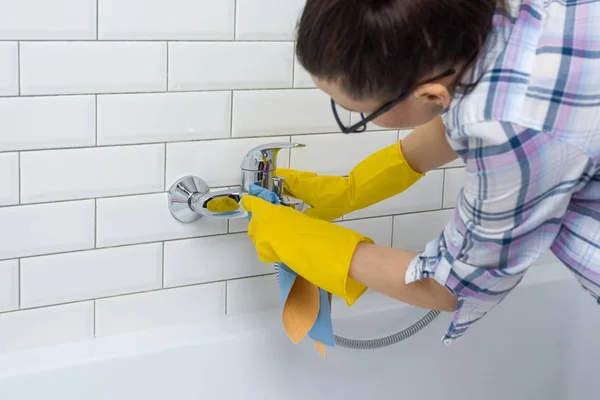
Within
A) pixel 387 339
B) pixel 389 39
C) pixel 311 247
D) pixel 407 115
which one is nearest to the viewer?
pixel 389 39

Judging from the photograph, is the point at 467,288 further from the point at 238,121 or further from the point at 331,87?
the point at 238,121

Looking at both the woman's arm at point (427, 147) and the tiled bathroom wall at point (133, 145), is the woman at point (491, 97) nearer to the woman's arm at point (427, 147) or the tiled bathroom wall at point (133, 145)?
the woman's arm at point (427, 147)

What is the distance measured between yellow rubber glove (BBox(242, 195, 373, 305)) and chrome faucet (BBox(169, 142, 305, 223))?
0.37 feet

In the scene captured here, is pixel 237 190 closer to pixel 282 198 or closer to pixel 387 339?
pixel 282 198

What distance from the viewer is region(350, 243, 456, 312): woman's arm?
1.06 meters

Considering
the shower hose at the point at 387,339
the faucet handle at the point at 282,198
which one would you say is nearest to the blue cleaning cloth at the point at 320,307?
the faucet handle at the point at 282,198

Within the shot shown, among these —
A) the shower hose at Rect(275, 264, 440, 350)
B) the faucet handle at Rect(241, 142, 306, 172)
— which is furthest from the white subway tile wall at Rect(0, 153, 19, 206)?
the shower hose at Rect(275, 264, 440, 350)

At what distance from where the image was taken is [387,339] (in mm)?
1507

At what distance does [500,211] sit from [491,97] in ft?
0.42

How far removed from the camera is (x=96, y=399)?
4.33 ft

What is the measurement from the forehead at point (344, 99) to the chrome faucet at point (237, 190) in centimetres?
35

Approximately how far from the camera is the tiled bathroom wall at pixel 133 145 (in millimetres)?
1207

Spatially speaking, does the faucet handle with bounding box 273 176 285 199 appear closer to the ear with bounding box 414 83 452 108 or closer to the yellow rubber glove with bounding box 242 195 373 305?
the yellow rubber glove with bounding box 242 195 373 305

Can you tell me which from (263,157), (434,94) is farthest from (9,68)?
(434,94)
